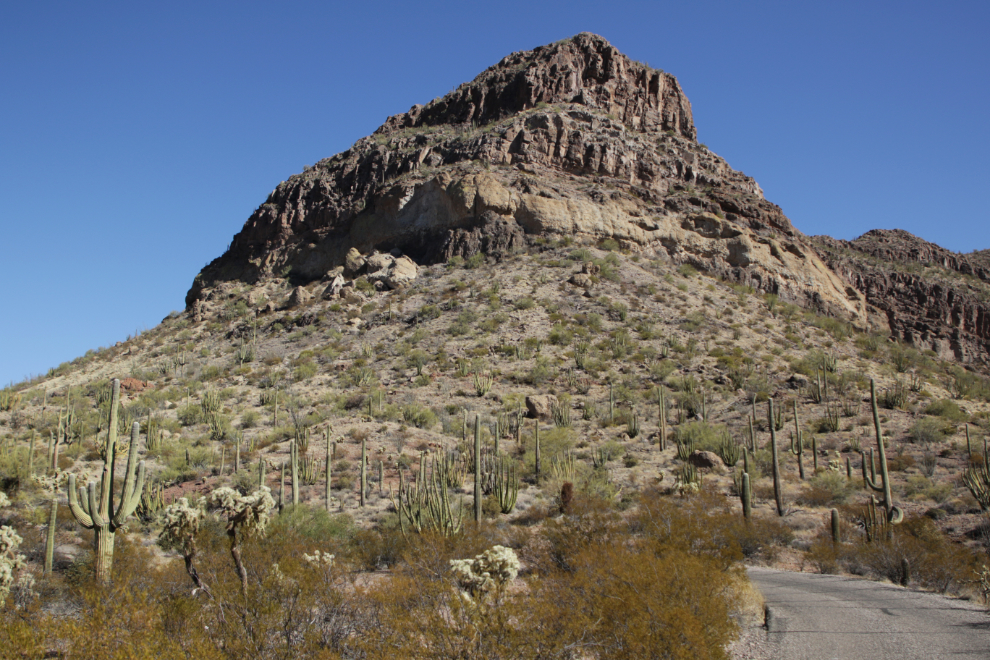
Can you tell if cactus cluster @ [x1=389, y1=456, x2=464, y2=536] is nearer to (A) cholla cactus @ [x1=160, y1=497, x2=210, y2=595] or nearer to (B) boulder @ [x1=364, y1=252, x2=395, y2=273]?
(A) cholla cactus @ [x1=160, y1=497, x2=210, y2=595]

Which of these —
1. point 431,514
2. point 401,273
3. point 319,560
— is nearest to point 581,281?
point 401,273

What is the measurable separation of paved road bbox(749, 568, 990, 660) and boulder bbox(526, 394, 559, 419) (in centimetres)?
1475

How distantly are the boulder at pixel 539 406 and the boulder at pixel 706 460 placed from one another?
6207mm

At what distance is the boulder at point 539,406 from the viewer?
1077 inches

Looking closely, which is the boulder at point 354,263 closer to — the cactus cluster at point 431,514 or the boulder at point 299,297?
the boulder at point 299,297

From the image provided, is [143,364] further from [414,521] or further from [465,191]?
[414,521]

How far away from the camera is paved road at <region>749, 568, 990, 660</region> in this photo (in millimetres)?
8805

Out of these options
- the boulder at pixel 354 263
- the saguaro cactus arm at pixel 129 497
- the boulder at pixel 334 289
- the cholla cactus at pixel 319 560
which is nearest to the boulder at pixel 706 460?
the cholla cactus at pixel 319 560

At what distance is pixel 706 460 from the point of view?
898 inches

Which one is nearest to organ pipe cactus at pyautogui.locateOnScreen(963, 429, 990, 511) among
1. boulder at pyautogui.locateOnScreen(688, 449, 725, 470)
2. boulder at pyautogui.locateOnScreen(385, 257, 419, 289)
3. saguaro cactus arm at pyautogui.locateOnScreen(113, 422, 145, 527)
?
boulder at pyautogui.locateOnScreen(688, 449, 725, 470)

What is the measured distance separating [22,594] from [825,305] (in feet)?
143

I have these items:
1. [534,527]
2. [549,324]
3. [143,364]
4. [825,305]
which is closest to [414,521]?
Answer: [534,527]

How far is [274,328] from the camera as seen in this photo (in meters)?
39.0

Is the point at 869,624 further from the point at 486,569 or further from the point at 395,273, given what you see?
the point at 395,273
